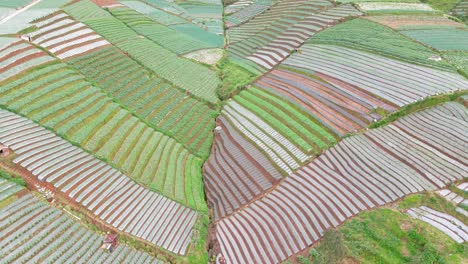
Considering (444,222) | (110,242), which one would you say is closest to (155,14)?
(110,242)

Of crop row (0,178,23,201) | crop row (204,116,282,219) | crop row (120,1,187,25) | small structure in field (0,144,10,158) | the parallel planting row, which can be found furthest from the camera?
crop row (120,1,187,25)

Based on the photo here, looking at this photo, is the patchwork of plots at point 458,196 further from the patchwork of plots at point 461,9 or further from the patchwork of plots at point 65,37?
the patchwork of plots at point 461,9

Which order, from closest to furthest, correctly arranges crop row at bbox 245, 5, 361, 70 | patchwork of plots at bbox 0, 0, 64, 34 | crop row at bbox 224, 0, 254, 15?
Result: patchwork of plots at bbox 0, 0, 64, 34, crop row at bbox 245, 5, 361, 70, crop row at bbox 224, 0, 254, 15

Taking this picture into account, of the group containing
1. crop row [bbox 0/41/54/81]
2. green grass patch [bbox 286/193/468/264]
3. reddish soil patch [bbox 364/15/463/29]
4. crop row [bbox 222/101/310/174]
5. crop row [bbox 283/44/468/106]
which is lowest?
crop row [bbox 222/101/310/174]

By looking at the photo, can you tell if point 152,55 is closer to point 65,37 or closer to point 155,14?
point 65,37

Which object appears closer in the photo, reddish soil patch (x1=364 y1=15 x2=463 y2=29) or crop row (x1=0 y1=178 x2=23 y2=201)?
crop row (x1=0 y1=178 x2=23 y2=201)

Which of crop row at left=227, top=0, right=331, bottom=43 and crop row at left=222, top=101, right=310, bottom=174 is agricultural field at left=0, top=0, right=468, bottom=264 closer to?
crop row at left=222, top=101, right=310, bottom=174

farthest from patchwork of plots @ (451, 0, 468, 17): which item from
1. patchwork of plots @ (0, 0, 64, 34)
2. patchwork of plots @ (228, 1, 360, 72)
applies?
patchwork of plots @ (0, 0, 64, 34)

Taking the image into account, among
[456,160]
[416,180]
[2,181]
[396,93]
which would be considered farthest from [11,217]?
[396,93]
